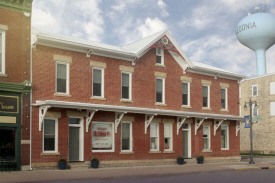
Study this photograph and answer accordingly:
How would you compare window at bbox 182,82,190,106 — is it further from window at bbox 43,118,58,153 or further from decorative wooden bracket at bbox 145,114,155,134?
window at bbox 43,118,58,153

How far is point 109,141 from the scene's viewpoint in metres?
23.1

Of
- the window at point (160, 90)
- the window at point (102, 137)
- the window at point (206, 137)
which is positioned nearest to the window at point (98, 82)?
the window at point (102, 137)

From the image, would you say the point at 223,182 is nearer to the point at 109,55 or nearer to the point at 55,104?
the point at 55,104

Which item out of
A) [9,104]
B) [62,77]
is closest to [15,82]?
[9,104]

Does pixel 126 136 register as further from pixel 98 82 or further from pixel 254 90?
pixel 254 90

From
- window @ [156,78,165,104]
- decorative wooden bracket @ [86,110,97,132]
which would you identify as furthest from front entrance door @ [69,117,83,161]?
window @ [156,78,165,104]

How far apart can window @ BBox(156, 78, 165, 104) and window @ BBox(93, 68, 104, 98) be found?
500 centimetres

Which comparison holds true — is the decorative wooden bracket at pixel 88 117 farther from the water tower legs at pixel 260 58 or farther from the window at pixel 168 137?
the water tower legs at pixel 260 58

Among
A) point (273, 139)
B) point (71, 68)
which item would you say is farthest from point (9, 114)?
point (273, 139)

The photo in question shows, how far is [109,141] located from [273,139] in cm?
3079

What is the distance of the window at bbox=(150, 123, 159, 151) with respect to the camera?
2559 centimetres

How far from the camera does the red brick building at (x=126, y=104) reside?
20.5 meters

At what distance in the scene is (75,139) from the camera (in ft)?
71.2

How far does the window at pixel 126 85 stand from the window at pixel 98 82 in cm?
175
